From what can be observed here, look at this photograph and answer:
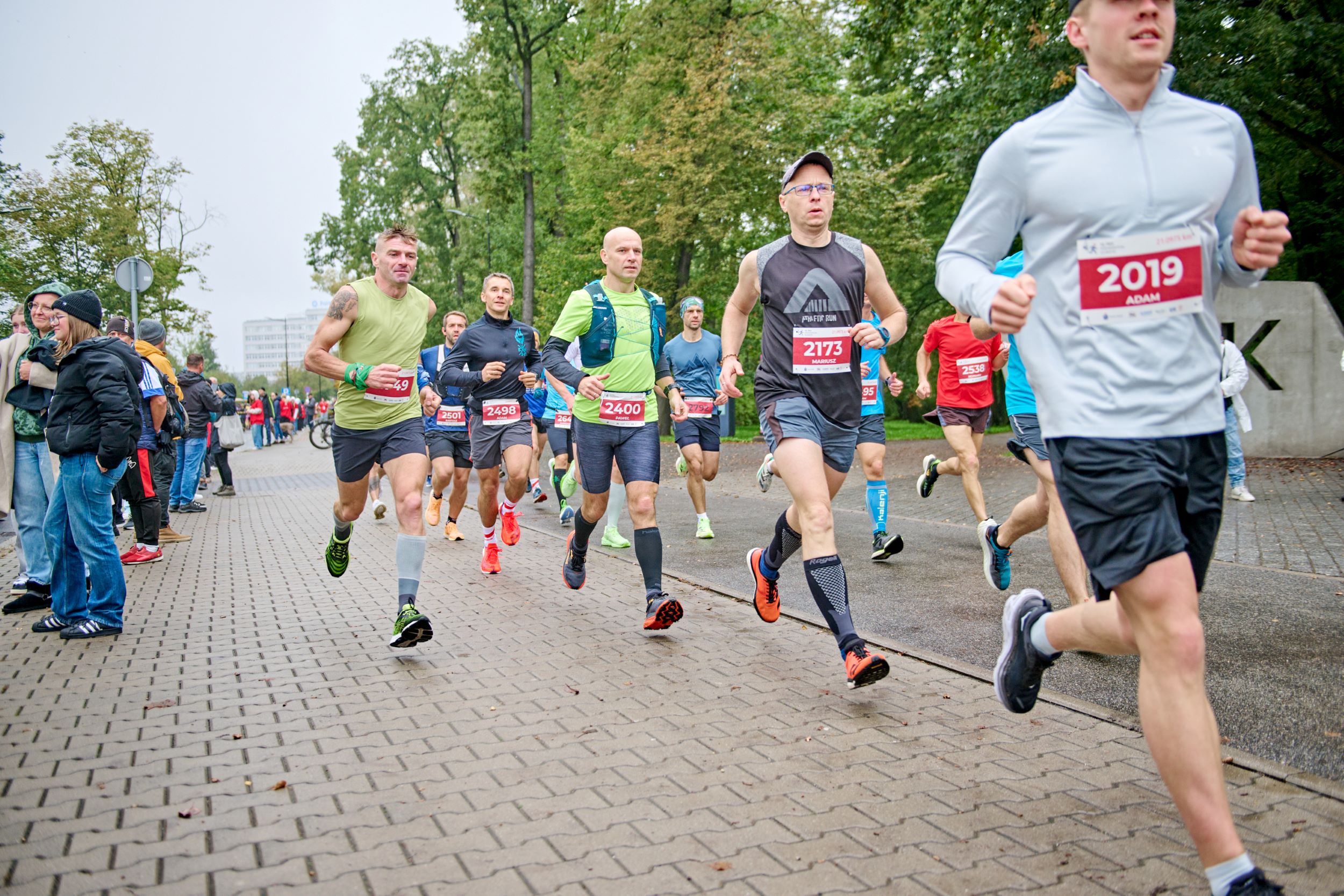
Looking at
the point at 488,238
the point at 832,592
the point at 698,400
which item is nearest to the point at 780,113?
the point at 698,400

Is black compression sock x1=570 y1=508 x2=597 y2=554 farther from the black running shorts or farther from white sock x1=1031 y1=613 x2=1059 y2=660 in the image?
the black running shorts

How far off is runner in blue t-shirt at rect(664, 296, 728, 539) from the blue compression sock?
5.60 ft

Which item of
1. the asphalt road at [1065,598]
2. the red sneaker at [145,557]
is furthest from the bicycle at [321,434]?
the red sneaker at [145,557]

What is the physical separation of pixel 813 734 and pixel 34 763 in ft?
9.81

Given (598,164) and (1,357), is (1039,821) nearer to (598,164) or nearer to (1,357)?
(1,357)

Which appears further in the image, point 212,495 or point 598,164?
point 598,164

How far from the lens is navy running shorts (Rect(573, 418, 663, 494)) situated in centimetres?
642

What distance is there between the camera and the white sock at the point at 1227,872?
2.47 metres

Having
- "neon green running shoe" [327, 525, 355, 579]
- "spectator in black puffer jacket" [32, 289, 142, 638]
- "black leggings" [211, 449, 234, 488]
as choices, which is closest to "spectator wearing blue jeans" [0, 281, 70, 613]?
"spectator in black puffer jacket" [32, 289, 142, 638]

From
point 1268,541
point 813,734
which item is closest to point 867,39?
point 1268,541

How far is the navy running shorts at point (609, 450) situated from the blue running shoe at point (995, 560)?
205 cm

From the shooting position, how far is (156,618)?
6.95 meters

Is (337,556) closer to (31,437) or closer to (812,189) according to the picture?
(31,437)

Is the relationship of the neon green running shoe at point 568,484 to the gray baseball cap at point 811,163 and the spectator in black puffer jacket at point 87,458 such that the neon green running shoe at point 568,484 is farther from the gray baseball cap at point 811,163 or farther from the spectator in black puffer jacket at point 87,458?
→ the gray baseball cap at point 811,163
